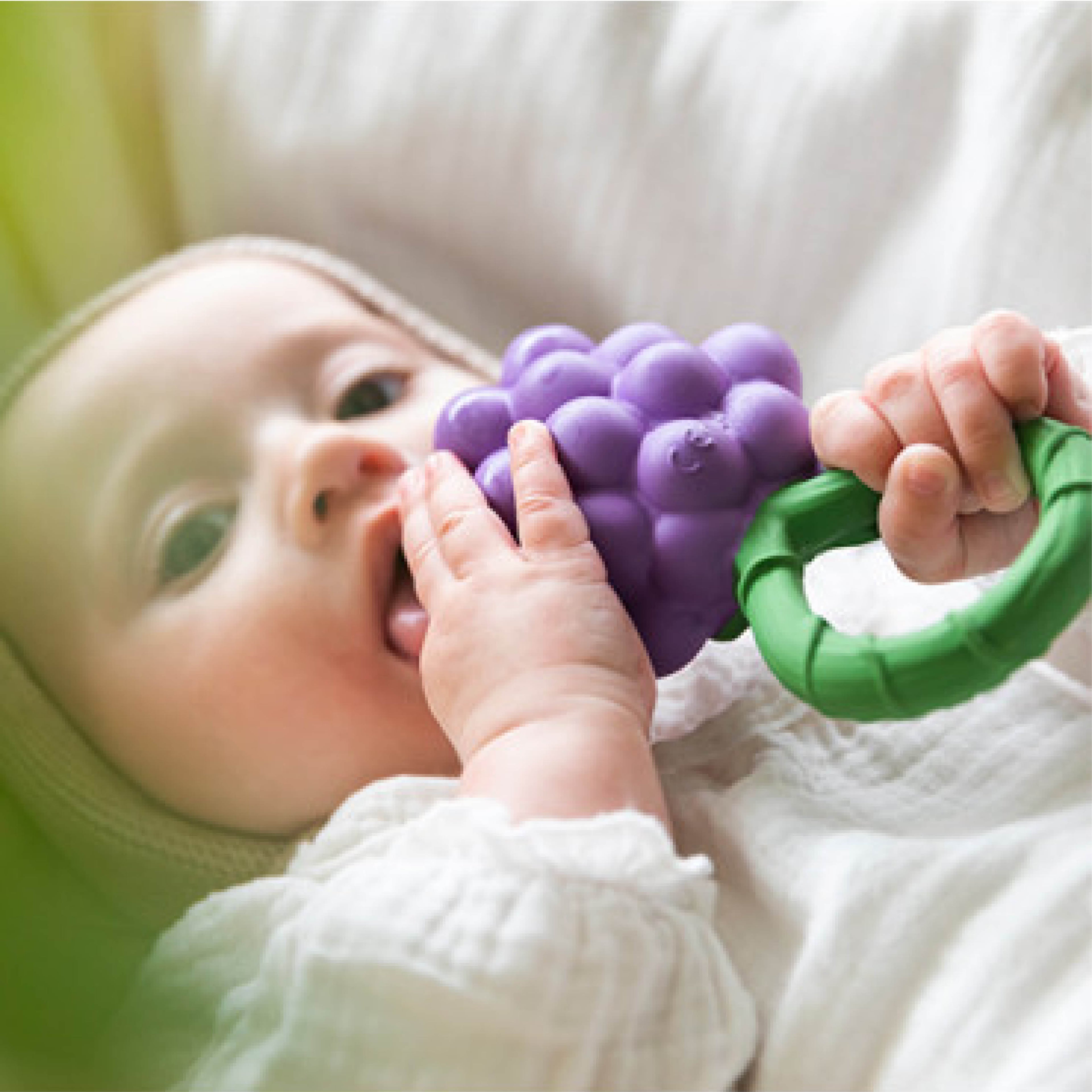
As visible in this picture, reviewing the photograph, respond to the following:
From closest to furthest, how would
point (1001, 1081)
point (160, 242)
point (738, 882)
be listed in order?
point (1001, 1081) < point (738, 882) < point (160, 242)

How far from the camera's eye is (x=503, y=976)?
62 centimetres

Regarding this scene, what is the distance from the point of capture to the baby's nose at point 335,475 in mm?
839

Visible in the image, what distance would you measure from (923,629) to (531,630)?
0.18 metres

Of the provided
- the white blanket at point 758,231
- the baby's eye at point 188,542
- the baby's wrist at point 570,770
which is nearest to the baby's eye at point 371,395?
the baby's eye at point 188,542

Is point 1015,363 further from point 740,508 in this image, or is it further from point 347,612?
point 347,612

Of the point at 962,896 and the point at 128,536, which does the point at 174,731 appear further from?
the point at 962,896

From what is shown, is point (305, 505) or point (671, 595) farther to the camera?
point (305, 505)

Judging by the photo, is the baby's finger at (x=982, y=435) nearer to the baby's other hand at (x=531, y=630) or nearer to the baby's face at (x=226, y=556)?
the baby's other hand at (x=531, y=630)

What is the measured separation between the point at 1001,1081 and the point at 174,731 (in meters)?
0.50

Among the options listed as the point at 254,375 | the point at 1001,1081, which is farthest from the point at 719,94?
the point at 1001,1081

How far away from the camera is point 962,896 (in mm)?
700

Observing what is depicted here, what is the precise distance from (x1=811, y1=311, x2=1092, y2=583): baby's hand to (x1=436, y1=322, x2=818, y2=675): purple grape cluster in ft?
0.12

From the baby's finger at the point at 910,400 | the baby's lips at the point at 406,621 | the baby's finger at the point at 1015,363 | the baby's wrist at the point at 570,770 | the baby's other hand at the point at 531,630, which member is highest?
the baby's finger at the point at 1015,363

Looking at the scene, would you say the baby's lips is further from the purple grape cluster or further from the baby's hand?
the baby's hand
